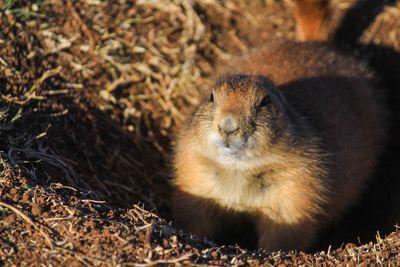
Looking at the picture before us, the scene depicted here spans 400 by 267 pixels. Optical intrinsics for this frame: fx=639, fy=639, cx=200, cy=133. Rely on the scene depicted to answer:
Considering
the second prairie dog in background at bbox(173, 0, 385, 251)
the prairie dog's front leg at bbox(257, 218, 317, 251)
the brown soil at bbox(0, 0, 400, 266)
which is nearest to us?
the brown soil at bbox(0, 0, 400, 266)

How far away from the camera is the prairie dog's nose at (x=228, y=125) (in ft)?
16.6

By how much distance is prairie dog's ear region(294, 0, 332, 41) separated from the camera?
7.93 meters

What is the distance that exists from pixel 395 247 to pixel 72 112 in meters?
3.66

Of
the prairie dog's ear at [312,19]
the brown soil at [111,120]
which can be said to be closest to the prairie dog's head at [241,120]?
the brown soil at [111,120]

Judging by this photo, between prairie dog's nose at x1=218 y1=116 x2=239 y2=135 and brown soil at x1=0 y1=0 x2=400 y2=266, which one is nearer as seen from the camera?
brown soil at x1=0 y1=0 x2=400 y2=266

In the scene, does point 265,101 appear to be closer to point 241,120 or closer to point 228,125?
point 241,120

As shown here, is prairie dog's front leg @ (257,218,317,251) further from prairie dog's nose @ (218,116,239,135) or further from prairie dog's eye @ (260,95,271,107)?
prairie dog's nose @ (218,116,239,135)

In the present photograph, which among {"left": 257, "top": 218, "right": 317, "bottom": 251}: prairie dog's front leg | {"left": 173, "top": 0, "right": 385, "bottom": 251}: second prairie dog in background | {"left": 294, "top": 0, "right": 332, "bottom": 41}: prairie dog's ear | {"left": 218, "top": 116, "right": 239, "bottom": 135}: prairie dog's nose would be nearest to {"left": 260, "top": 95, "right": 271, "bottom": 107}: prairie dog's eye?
{"left": 173, "top": 0, "right": 385, "bottom": 251}: second prairie dog in background

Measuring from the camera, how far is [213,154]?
5.50 m

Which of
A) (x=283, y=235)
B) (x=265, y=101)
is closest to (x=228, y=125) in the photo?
(x=265, y=101)

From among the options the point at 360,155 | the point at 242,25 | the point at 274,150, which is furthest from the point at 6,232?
the point at 242,25

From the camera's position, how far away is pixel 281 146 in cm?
552

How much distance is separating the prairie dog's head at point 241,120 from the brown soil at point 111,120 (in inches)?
30.9

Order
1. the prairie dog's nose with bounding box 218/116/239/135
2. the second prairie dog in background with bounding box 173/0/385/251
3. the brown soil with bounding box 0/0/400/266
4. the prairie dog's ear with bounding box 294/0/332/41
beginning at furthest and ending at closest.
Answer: the prairie dog's ear with bounding box 294/0/332/41 → the second prairie dog in background with bounding box 173/0/385/251 → the prairie dog's nose with bounding box 218/116/239/135 → the brown soil with bounding box 0/0/400/266
